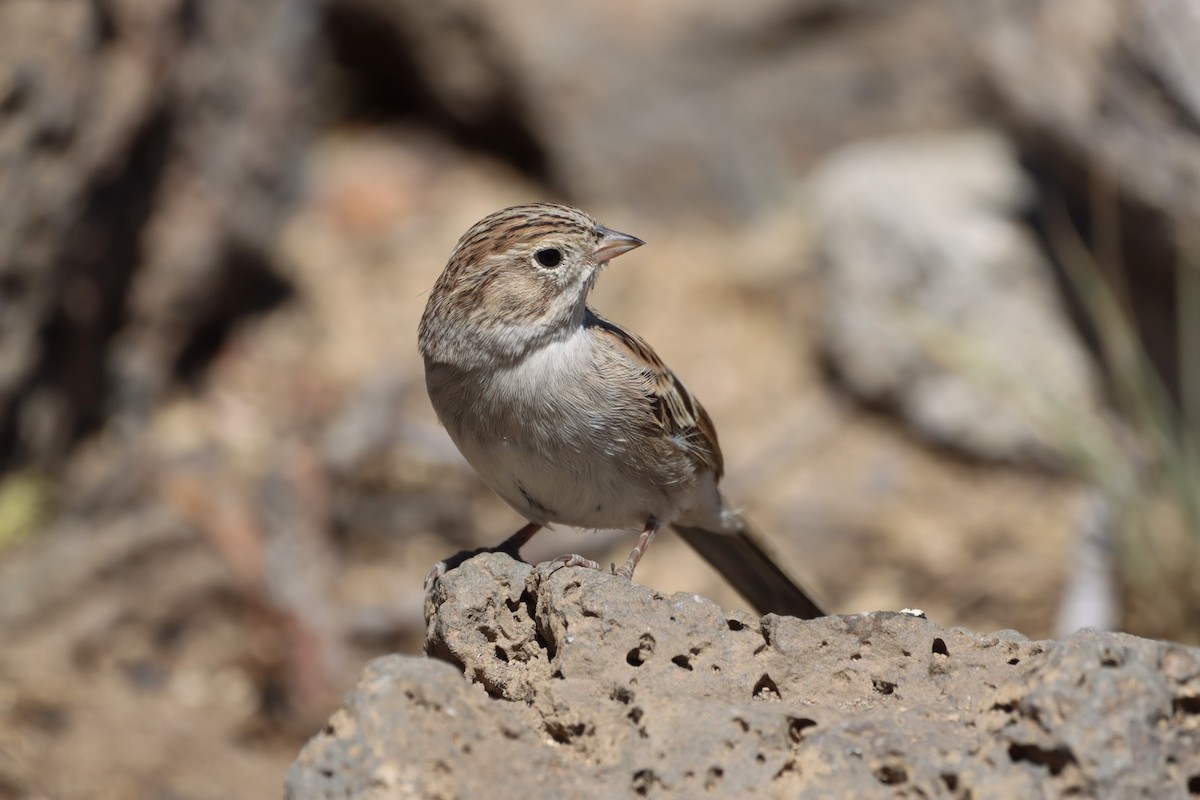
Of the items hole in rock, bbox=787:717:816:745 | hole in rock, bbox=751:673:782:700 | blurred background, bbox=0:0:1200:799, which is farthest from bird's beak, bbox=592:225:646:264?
blurred background, bbox=0:0:1200:799

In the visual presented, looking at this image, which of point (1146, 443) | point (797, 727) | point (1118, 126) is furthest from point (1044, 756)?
point (1118, 126)

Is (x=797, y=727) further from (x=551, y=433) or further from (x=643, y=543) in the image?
(x=643, y=543)

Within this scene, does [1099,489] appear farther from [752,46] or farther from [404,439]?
[752,46]

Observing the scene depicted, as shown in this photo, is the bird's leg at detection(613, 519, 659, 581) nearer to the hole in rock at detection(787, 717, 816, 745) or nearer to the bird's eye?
the bird's eye

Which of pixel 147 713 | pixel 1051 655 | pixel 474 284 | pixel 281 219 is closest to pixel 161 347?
pixel 281 219

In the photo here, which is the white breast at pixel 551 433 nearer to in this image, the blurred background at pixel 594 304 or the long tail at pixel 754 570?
the long tail at pixel 754 570

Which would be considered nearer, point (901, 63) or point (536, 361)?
point (536, 361)

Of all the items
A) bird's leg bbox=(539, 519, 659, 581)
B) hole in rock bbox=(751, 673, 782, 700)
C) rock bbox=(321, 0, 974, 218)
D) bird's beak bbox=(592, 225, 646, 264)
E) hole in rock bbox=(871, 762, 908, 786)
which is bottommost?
hole in rock bbox=(871, 762, 908, 786)
